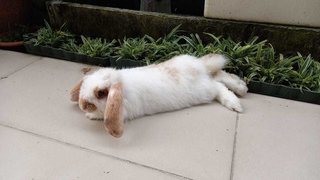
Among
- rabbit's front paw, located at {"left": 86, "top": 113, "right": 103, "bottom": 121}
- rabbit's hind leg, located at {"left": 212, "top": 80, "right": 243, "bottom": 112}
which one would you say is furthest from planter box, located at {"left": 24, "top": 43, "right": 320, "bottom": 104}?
rabbit's front paw, located at {"left": 86, "top": 113, "right": 103, "bottom": 121}

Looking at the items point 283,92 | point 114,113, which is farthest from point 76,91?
point 283,92

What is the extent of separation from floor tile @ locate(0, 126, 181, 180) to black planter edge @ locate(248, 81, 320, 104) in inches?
39.8

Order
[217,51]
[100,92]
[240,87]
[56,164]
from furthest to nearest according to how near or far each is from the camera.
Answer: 1. [217,51]
2. [240,87]
3. [100,92]
4. [56,164]

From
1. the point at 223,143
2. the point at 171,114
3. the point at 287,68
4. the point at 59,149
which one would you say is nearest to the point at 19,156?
the point at 59,149

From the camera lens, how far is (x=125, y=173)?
4.45ft

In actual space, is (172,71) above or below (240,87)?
above

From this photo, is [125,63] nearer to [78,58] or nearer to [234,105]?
[78,58]

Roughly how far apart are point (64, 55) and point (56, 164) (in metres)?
1.31

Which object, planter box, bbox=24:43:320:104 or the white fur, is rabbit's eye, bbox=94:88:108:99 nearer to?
the white fur

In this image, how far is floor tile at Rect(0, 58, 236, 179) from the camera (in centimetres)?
143

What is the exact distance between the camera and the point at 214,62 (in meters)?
1.90

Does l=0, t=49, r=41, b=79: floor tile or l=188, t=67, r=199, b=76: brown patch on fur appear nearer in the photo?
l=188, t=67, r=199, b=76: brown patch on fur

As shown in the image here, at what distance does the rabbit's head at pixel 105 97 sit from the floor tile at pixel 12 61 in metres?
0.94

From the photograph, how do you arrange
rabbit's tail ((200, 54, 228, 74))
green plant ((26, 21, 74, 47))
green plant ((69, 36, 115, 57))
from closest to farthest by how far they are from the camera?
rabbit's tail ((200, 54, 228, 74)) → green plant ((69, 36, 115, 57)) → green plant ((26, 21, 74, 47))
